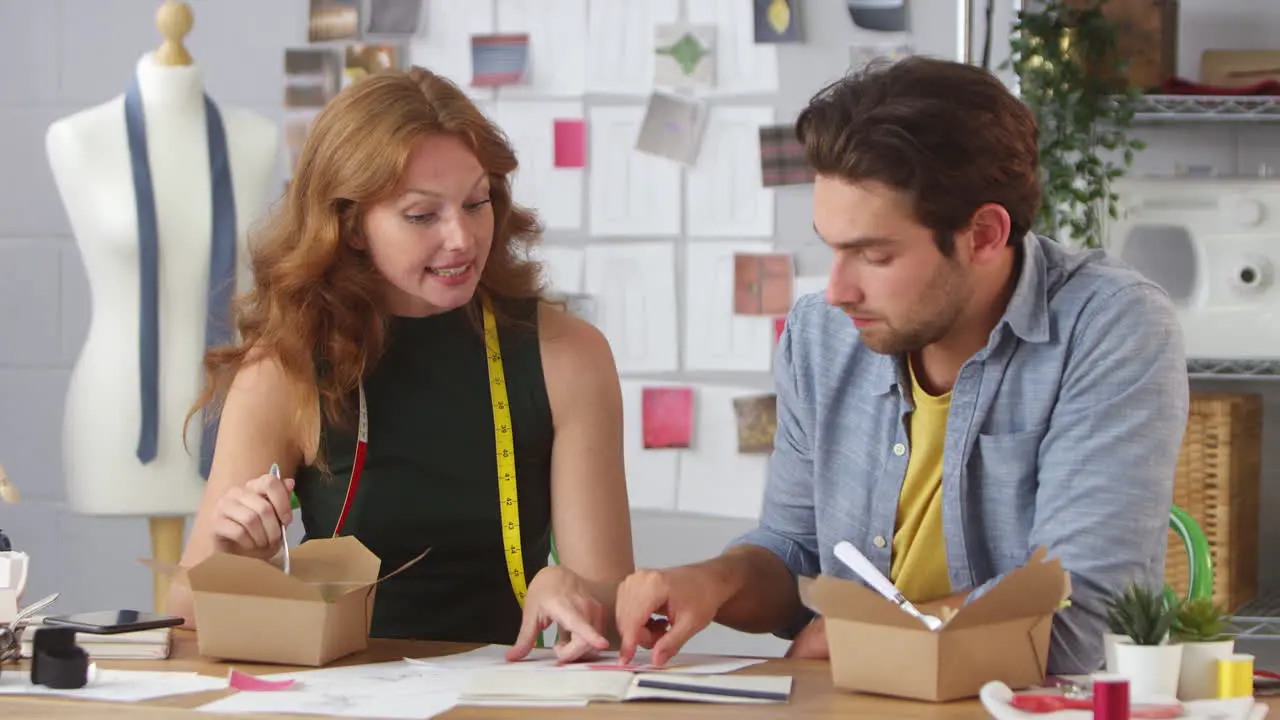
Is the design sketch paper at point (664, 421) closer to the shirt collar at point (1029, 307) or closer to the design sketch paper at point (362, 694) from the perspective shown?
the shirt collar at point (1029, 307)

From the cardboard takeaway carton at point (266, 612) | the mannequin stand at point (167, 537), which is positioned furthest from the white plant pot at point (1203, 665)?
the mannequin stand at point (167, 537)

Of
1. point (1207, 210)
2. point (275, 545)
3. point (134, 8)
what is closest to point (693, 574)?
point (275, 545)

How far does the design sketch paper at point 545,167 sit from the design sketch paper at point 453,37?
11 centimetres

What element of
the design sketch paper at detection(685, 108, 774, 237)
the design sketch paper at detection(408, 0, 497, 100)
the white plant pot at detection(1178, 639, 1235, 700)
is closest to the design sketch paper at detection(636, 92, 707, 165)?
the design sketch paper at detection(685, 108, 774, 237)

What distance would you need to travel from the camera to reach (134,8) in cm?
378

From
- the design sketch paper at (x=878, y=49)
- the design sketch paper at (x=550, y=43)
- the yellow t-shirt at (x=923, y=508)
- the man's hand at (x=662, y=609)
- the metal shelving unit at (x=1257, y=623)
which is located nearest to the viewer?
the man's hand at (x=662, y=609)

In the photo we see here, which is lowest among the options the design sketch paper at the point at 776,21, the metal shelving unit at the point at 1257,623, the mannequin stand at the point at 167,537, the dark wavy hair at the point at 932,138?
the metal shelving unit at the point at 1257,623

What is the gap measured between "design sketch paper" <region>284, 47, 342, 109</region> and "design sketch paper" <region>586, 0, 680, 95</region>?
62 cm

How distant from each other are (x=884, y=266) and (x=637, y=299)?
1.93 meters

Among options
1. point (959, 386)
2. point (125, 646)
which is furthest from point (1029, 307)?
point (125, 646)

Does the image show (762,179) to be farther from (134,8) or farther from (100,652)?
(100,652)

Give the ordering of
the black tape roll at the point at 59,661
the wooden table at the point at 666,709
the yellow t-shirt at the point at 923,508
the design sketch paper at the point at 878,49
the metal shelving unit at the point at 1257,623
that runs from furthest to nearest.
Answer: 1. the design sketch paper at the point at 878,49
2. the metal shelving unit at the point at 1257,623
3. the yellow t-shirt at the point at 923,508
4. the black tape roll at the point at 59,661
5. the wooden table at the point at 666,709

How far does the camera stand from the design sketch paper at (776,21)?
354 cm

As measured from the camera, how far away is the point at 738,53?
11.7 ft
